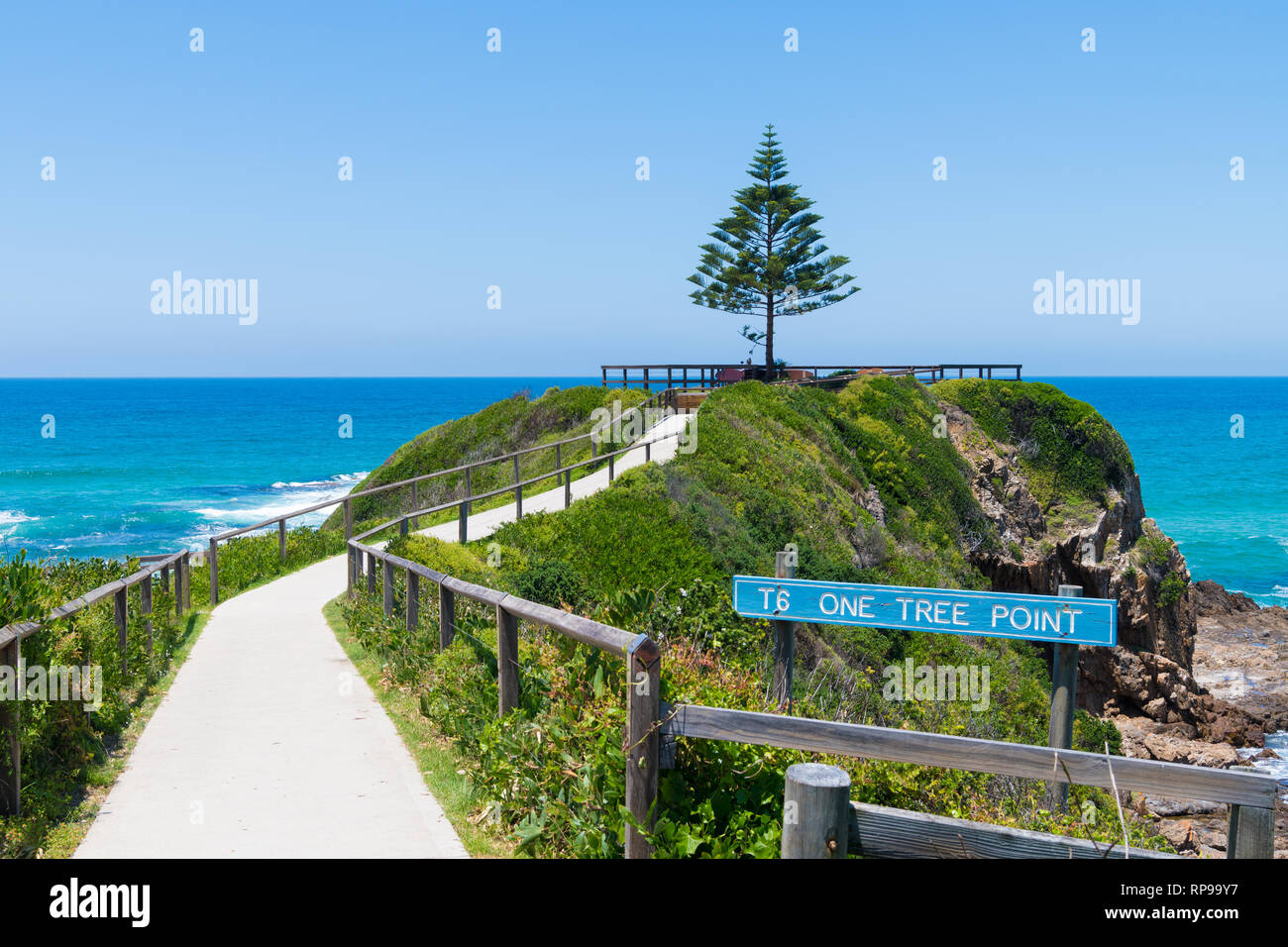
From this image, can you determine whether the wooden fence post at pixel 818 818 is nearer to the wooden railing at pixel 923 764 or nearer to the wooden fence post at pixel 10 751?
the wooden railing at pixel 923 764

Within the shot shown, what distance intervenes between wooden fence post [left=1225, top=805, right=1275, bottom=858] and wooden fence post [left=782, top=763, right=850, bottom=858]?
139 cm

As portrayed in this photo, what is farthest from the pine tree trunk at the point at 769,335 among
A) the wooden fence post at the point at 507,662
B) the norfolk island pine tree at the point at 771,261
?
the wooden fence post at the point at 507,662

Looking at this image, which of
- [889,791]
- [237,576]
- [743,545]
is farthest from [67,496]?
[889,791]

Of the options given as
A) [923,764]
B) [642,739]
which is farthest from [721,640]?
[923,764]

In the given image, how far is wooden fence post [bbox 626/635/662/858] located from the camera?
430 centimetres

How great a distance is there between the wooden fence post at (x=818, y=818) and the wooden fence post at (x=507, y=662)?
9.35 ft

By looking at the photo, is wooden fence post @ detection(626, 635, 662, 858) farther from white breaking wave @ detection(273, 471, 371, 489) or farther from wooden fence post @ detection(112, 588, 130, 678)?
white breaking wave @ detection(273, 471, 371, 489)

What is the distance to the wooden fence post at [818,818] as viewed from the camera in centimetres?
370

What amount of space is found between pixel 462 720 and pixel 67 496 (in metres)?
66.9

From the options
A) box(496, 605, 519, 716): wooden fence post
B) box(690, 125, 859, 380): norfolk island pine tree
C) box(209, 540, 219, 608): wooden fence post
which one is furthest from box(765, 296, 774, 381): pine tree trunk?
box(496, 605, 519, 716): wooden fence post

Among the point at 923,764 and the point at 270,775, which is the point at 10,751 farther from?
the point at 923,764
